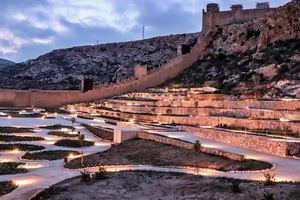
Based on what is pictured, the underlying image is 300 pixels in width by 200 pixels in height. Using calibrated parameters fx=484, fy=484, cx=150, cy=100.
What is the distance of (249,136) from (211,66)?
3970 centimetres

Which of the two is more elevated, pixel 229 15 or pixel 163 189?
pixel 229 15

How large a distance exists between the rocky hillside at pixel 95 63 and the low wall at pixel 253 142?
187ft

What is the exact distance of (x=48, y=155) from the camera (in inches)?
1260

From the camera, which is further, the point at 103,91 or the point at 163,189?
the point at 103,91

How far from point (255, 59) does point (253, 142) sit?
32.5 m

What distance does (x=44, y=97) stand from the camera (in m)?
75.8

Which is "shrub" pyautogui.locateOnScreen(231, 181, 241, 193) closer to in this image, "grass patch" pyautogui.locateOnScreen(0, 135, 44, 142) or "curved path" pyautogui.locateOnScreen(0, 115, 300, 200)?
"curved path" pyautogui.locateOnScreen(0, 115, 300, 200)

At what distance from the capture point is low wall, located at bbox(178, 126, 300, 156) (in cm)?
2700

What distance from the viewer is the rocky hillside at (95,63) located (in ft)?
315

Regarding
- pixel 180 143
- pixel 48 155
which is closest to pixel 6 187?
pixel 48 155

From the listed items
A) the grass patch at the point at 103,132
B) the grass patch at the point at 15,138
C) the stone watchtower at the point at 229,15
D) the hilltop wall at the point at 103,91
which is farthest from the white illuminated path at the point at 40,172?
the stone watchtower at the point at 229,15

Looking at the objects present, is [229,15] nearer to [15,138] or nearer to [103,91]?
[103,91]

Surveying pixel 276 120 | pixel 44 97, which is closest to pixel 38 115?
pixel 44 97

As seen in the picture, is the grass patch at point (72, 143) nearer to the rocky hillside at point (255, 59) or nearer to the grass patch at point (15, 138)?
the grass patch at point (15, 138)
